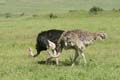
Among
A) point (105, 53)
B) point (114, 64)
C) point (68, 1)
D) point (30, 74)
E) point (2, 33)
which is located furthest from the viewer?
point (68, 1)

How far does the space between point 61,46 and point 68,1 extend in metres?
74.9

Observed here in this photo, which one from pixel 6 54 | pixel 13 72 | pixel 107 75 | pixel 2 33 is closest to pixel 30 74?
pixel 13 72

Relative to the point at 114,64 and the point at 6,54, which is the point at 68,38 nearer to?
the point at 114,64

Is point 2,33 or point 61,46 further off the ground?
point 61,46

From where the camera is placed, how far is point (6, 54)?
18438 millimetres

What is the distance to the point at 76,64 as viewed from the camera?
1479 cm

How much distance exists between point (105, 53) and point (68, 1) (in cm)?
7155

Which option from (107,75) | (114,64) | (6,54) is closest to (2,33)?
(6,54)

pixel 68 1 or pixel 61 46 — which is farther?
pixel 68 1

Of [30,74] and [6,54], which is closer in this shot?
[30,74]

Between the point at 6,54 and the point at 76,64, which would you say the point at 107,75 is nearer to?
the point at 76,64

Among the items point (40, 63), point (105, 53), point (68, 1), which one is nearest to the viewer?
point (40, 63)

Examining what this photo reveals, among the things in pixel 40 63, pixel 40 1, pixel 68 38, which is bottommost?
pixel 40 1

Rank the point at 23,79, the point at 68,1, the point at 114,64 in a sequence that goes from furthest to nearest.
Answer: the point at 68,1
the point at 114,64
the point at 23,79
